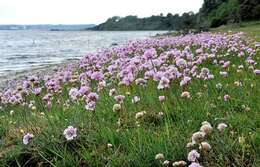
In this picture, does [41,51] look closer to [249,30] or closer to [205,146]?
[249,30]

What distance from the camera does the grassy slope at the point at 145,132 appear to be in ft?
12.3

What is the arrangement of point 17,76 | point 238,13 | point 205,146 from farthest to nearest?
1. point 238,13
2. point 17,76
3. point 205,146

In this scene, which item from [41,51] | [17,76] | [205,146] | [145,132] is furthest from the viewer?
[41,51]

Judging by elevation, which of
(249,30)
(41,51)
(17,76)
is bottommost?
(41,51)

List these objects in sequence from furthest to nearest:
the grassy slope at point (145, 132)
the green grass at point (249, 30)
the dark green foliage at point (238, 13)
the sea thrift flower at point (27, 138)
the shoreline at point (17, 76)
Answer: the dark green foliage at point (238, 13), the green grass at point (249, 30), the shoreline at point (17, 76), the sea thrift flower at point (27, 138), the grassy slope at point (145, 132)

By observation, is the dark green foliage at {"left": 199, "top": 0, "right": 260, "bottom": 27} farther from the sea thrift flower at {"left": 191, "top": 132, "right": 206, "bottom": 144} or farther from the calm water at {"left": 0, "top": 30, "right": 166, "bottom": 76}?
the sea thrift flower at {"left": 191, "top": 132, "right": 206, "bottom": 144}

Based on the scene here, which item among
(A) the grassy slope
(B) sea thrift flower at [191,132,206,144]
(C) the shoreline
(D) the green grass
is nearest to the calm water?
(C) the shoreline

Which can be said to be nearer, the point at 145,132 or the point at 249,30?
the point at 145,132

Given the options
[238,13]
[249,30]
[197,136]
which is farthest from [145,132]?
[238,13]

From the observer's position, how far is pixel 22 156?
466cm

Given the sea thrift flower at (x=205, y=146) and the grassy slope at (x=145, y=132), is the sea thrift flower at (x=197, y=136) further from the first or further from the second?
the grassy slope at (x=145, y=132)

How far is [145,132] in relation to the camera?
14.0 ft

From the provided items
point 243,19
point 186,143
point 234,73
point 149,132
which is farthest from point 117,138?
point 243,19

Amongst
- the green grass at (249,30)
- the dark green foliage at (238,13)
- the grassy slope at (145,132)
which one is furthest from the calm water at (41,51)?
the grassy slope at (145,132)
